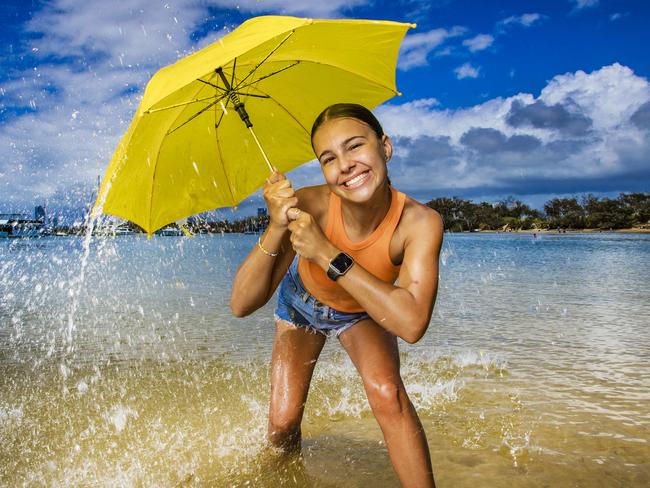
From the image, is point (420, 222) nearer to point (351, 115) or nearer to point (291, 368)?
point (351, 115)

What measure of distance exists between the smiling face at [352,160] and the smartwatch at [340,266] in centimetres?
47

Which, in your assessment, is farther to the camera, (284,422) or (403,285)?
(284,422)

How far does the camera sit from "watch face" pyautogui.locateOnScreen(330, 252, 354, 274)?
260cm

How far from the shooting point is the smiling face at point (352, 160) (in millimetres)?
2936

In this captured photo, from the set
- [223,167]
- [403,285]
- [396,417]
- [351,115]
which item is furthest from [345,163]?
[223,167]

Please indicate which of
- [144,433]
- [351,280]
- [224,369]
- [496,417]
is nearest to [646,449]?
[496,417]

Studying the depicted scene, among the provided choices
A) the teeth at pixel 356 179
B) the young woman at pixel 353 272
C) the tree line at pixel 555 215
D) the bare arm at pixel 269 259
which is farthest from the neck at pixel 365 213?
the tree line at pixel 555 215

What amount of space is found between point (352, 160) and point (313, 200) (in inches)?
17.9

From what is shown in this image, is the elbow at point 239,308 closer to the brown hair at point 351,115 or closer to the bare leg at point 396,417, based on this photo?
the bare leg at point 396,417

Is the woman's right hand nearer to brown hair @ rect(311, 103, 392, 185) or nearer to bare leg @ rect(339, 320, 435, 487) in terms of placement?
brown hair @ rect(311, 103, 392, 185)

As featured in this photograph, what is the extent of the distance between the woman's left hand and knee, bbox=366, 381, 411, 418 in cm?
76

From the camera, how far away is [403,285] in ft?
9.09

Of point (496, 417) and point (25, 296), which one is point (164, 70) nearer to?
point (496, 417)

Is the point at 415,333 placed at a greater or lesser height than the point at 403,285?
lesser
